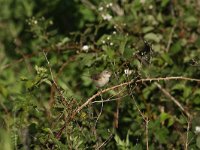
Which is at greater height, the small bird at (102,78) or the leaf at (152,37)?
the leaf at (152,37)

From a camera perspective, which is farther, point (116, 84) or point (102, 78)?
point (102, 78)

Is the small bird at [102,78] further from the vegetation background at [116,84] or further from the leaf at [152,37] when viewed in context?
the leaf at [152,37]

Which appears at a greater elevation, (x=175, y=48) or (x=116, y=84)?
(x=175, y=48)

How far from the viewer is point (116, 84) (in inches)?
104

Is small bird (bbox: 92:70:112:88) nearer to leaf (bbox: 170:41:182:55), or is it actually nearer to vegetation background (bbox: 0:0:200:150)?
vegetation background (bbox: 0:0:200:150)

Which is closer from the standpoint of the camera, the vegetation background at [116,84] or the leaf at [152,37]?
the vegetation background at [116,84]

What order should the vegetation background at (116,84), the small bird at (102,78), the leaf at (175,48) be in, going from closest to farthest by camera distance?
the vegetation background at (116,84)
the small bird at (102,78)
the leaf at (175,48)

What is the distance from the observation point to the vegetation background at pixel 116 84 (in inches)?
95.8

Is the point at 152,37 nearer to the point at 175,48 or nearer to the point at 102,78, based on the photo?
the point at 175,48

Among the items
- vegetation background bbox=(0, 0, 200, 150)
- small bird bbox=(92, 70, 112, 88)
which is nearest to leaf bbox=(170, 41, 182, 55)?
vegetation background bbox=(0, 0, 200, 150)

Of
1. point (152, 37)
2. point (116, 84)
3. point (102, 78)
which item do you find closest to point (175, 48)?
point (152, 37)

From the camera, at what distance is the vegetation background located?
2.43 m

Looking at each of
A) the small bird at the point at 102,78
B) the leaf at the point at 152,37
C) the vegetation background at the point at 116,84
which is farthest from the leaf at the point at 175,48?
the small bird at the point at 102,78

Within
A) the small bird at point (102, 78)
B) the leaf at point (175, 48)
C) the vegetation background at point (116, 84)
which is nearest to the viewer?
the vegetation background at point (116, 84)
